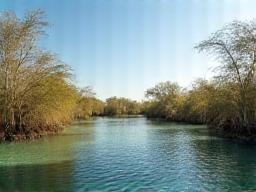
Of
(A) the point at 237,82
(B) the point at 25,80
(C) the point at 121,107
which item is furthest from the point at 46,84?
(C) the point at 121,107

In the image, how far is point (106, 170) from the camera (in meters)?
17.2

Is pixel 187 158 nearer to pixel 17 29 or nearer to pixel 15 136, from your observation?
pixel 15 136

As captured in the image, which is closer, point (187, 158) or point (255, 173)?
point (255, 173)

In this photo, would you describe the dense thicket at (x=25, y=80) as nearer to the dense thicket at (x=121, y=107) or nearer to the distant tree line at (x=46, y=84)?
the distant tree line at (x=46, y=84)

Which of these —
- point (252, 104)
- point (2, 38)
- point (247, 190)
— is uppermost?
point (2, 38)

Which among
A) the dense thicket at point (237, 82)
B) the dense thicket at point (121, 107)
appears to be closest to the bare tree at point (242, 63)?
the dense thicket at point (237, 82)

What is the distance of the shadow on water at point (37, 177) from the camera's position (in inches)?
540

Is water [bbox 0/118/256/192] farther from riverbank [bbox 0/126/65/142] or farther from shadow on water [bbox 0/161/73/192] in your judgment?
riverbank [bbox 0/126/65/142]

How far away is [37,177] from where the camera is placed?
615 inches

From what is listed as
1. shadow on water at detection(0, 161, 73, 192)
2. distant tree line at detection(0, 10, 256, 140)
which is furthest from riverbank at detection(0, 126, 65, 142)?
shadow on water at detection(0, 161, 73, 192)

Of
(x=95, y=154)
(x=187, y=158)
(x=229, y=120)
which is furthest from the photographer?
(x=229, y=120)

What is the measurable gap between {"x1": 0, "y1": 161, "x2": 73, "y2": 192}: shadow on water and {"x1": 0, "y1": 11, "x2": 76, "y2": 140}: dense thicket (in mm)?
16224

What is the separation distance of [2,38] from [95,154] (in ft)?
57.2

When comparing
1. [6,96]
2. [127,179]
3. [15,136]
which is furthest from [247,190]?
[6,96]
